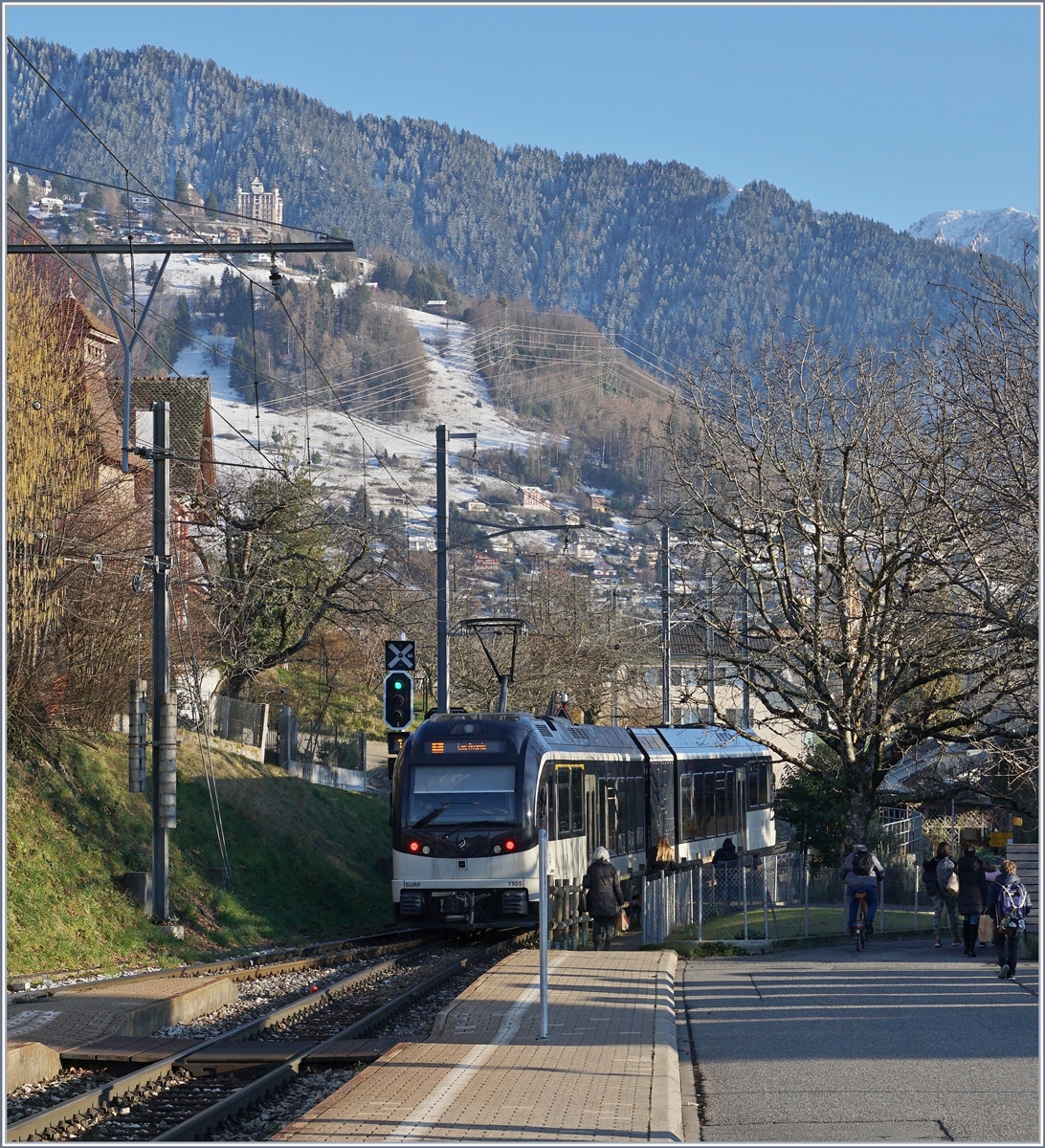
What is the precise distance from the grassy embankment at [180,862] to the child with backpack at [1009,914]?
1088cm

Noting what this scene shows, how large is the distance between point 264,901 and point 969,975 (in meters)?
13.3

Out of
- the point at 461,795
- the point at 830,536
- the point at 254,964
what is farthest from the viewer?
the point at 830,536

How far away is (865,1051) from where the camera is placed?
492 inches

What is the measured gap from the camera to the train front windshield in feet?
76.5

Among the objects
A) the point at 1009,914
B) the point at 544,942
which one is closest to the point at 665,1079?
the point at 544,942

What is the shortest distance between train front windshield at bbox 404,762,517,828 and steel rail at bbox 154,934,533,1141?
4.29 metres

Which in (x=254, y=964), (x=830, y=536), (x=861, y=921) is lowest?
(x=254, y=964)

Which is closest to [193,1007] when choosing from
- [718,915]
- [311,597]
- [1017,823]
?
[718,915]

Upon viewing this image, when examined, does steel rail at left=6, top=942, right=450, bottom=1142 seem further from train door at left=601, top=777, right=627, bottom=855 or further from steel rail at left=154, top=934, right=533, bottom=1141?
train door at left=601, top=777, right=627, bottom=855

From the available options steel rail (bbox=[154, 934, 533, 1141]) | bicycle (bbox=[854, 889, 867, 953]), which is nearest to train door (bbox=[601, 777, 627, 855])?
bicycle (bbox=[854, 889, 867, 953])

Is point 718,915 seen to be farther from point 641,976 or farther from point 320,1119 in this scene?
point 320,1119

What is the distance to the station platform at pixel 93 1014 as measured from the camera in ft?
38.8

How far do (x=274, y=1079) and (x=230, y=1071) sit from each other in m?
1.19

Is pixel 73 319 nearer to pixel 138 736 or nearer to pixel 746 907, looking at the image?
pixel 138 736
